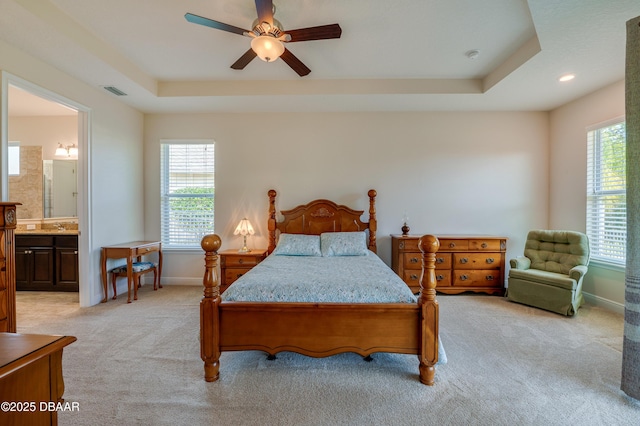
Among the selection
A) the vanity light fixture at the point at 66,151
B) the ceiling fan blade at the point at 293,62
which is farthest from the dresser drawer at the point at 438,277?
the vanity light fixture at the point at 66,151

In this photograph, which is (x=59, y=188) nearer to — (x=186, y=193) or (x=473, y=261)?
(x=186, y=193)

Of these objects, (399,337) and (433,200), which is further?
(433,200)

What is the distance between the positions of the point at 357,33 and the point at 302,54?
0.71 meters

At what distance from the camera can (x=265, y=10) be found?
6.98ft

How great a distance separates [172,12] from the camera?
255 centimetres

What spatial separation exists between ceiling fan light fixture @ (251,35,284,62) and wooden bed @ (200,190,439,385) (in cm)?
159

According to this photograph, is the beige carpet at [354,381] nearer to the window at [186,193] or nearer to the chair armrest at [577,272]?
the chair armrest at [577,272]

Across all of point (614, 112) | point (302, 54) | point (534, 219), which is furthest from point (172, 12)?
point (534, 219)

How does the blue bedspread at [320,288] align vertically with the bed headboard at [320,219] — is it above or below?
below

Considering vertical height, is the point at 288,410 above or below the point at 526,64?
below

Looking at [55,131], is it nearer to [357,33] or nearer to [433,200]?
[357,33]

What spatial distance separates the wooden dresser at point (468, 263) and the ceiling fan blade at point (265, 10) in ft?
10.4

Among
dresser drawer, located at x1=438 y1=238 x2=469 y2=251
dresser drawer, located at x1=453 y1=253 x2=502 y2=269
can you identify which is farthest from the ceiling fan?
dresser drawer, located at x1=453 y1=253 x2=502 y2=269

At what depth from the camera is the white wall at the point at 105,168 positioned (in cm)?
350
